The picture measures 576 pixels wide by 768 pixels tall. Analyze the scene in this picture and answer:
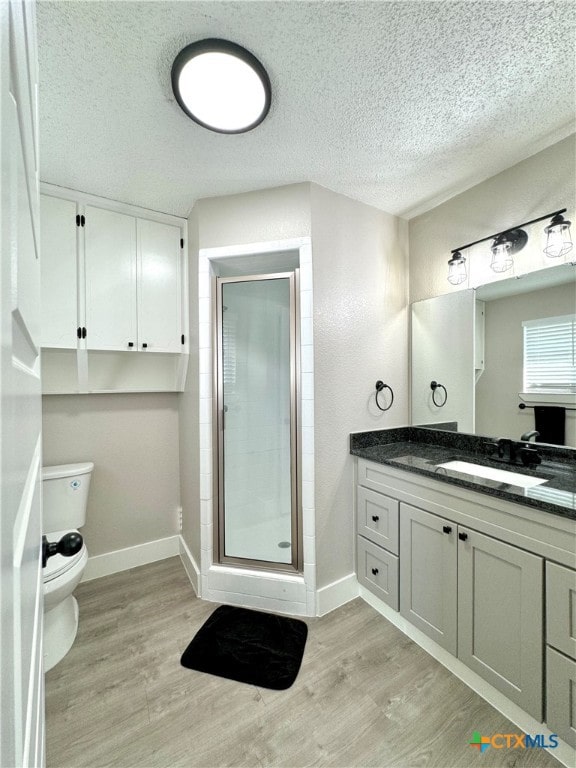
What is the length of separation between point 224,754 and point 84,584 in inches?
59.8

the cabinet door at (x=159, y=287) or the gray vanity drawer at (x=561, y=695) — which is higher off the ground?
the cabinet door at (x=159, y=287)

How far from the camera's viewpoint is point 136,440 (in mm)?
2396

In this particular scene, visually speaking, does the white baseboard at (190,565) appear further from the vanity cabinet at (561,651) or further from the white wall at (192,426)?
the vanity cabinet at (561,651)

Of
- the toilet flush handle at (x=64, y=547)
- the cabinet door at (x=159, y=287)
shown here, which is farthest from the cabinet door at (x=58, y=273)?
the toilet flush handle at (x=64, y=547)

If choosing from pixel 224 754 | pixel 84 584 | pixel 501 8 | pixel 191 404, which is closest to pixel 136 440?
pixel 191 404

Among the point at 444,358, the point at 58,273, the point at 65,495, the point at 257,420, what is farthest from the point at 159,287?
the point at 444,358

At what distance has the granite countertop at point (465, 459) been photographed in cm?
121

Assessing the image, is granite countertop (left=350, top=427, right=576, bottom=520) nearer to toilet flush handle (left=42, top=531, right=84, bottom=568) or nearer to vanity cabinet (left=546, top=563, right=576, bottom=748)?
vanity cabinet (left=546, top=563, right=576, bottom=748)

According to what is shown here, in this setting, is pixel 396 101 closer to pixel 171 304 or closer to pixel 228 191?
pixel 228 191

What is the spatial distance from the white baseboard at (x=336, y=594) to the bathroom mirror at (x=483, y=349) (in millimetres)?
1158

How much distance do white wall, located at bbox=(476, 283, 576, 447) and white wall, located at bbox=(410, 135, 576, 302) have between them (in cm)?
18

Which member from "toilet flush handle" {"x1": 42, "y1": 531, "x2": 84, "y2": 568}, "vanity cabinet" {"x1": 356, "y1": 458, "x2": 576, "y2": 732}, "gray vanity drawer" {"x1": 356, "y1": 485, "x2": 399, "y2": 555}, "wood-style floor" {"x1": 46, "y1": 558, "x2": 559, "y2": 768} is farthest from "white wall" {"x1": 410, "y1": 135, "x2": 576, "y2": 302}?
"toilet flush handle" {"x1": 42, "y1": 531, "x2": 84, "y2": 568}

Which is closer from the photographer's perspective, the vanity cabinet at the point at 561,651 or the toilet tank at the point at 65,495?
the vanity cabinet at the point at 561,651

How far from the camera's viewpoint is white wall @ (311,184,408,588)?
1.89 m
